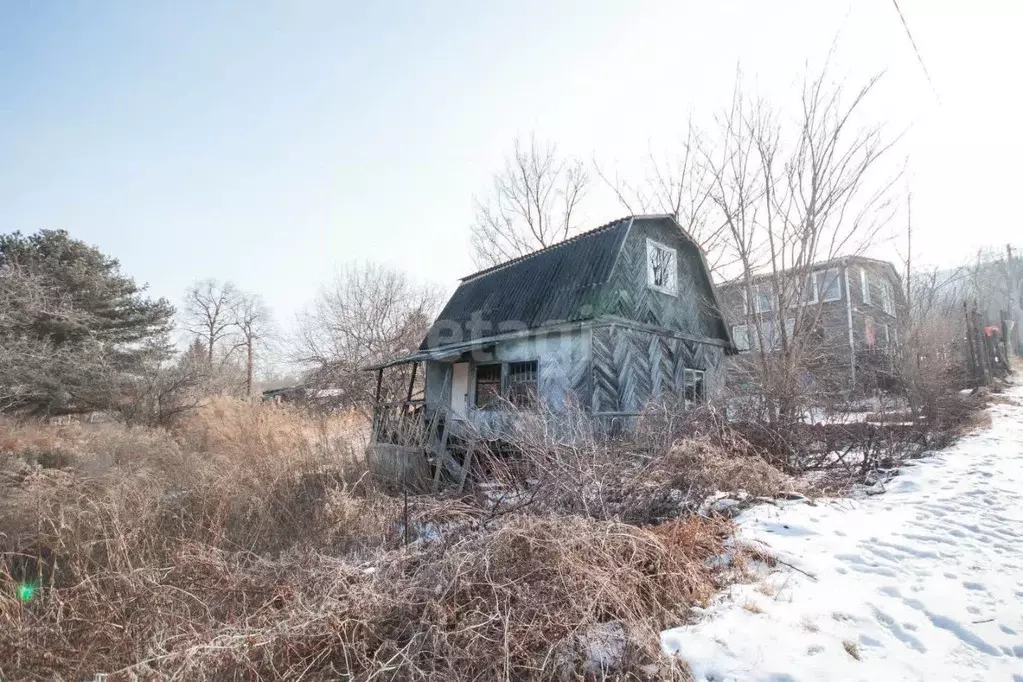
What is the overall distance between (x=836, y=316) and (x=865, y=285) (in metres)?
3.02

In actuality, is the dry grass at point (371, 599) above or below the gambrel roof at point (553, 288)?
below

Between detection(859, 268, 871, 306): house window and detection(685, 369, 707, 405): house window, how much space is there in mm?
12460

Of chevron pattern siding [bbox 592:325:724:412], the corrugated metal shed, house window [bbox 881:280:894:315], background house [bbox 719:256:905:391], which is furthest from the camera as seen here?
house window [bbox 881:280:894:315]

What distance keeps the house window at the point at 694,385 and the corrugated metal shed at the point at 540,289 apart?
3911 mm

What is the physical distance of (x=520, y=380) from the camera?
1190 cm

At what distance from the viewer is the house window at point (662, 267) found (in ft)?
40.4

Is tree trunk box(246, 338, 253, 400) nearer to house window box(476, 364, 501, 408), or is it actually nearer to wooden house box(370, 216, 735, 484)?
wooden house box(370, 216, 735, 484)

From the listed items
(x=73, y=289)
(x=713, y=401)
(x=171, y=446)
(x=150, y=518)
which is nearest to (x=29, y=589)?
(x=150, y=518)

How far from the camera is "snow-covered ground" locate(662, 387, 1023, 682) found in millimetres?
2633

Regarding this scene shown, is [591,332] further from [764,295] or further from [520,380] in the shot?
[764,295]

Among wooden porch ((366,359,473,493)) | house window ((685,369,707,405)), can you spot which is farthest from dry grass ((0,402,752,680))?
house window ((685,369,707,405))

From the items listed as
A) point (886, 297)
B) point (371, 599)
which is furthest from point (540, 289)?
point (886, 297)

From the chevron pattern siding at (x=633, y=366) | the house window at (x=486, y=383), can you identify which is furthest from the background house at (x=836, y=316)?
the house window at (x=486, y=383)

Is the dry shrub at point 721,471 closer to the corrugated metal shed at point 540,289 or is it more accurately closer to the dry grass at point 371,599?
the dry grass at point 371,599
